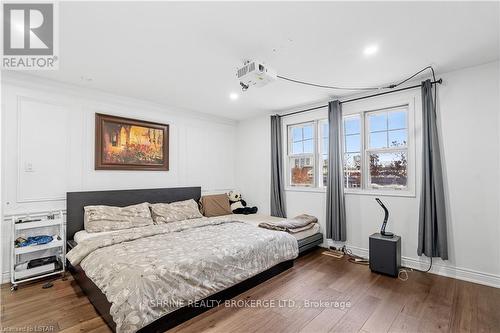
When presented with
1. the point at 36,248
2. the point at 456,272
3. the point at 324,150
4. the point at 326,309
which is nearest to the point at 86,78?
the point at 36,248

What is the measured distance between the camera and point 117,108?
3.76 meters

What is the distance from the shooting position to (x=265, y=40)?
226 cm

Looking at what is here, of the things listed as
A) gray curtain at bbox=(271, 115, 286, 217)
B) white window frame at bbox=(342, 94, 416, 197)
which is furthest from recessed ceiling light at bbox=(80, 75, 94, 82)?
white window frame at bbox=(342, 94, 416, 197)

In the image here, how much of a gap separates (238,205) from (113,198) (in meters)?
2.36

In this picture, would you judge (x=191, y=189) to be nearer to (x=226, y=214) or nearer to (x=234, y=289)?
(x=226, y=214)

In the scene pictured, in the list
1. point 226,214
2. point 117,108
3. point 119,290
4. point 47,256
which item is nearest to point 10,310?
point 47,256

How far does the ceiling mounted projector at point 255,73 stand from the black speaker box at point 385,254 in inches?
97.4

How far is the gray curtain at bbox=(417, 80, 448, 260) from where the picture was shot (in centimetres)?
292

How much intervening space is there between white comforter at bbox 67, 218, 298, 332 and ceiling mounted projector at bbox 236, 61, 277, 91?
5.90 ft

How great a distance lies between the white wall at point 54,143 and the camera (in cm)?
288

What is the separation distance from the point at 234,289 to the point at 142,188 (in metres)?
2.44

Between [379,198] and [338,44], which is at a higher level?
[338,44]

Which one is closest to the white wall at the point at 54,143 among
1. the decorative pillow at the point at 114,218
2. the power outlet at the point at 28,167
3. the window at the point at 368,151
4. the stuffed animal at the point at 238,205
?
the power outlet at the point at 28,167

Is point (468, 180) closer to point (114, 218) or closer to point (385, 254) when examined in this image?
point (385, 254)
